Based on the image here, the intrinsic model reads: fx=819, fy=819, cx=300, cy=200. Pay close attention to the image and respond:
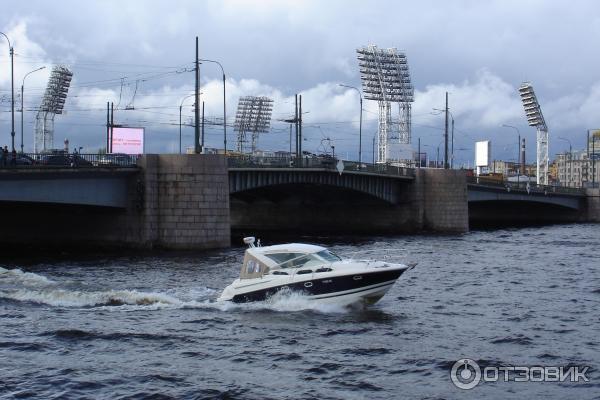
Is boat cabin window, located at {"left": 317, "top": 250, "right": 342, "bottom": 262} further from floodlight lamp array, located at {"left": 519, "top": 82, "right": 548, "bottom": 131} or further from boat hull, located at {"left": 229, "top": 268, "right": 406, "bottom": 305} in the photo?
floodlight lamp array, located at {"left": 519, "top": 82, "right": 548, "bottom": 131}

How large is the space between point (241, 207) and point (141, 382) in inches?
2685

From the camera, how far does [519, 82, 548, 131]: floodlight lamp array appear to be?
138 meters

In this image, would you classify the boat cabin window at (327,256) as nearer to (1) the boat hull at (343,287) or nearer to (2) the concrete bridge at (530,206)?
(1) the boat hull at (343,287)

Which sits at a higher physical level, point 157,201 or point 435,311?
point 157,201

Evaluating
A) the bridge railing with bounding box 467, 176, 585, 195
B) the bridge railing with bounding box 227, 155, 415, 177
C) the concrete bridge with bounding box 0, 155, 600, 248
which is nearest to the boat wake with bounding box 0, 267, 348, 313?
the concrete bridge with bounding box 0, 155, 600, 248

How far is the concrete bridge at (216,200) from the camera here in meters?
49.4

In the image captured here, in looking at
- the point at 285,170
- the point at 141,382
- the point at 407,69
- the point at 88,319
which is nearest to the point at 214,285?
the point at 88,319

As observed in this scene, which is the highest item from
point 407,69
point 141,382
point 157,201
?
point 407,69

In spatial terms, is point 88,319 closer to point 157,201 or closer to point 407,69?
point 157,201

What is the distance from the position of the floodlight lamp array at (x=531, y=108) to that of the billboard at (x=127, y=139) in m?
83.9

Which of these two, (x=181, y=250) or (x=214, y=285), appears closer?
(x=214, y=285)

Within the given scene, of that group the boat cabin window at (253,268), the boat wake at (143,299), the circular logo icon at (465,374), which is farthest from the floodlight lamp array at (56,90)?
the circular logo icon at (465,374)

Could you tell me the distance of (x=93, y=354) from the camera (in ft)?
69.2

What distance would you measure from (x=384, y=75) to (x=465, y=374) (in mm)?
128149
